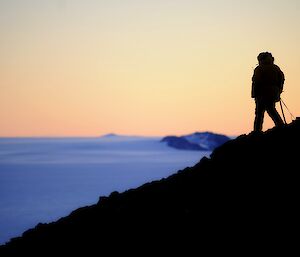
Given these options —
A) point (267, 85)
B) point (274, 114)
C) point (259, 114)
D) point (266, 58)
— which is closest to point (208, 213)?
point (259, 114)

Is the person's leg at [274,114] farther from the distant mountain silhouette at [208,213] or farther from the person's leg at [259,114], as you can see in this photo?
the distant mountain silhouette at [208,213]

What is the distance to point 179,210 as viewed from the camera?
1147 centimetres

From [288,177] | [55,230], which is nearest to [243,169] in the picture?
[288,177]

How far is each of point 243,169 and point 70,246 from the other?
569 centimetres

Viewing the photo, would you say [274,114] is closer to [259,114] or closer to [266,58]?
[259,114]

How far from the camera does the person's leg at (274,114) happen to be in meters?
14.7

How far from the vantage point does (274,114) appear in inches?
582

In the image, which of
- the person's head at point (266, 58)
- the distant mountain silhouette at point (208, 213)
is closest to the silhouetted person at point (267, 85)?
the person's head at point (266, 58)

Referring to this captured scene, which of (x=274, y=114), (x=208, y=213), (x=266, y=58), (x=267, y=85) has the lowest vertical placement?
(x=208, y=213)

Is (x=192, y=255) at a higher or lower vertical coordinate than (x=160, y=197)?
lower

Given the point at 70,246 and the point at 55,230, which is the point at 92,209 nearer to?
the point at 55,230

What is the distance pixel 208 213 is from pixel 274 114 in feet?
18.8

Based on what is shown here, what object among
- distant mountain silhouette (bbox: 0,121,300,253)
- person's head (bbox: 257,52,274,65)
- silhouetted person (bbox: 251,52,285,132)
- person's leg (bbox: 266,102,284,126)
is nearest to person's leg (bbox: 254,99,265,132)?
silhouetted person (bbox: 251,52,285,132)

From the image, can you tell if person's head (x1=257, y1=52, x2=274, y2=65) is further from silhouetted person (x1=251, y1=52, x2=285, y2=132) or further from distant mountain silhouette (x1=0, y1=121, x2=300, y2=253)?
distant mountain silhouette (x1=0, y1=121, x2=300, y2=253)
